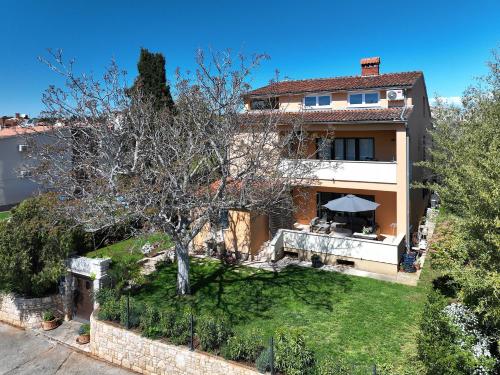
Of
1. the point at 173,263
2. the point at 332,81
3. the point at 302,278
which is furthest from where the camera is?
the point at 332,81

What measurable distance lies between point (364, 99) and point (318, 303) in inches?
540

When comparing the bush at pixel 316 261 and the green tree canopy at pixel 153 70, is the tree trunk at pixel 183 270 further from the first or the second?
the green tree canopy at pixel 153 70

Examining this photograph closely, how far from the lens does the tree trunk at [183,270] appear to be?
50.2ft

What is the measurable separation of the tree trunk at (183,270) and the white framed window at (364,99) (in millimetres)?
14403

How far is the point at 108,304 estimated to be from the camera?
45.3ft

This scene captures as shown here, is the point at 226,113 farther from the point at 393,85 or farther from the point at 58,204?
the point at 393,85

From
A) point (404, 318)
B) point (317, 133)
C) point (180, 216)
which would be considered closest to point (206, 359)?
point (180, 216)

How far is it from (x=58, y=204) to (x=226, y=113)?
8559 millimetres

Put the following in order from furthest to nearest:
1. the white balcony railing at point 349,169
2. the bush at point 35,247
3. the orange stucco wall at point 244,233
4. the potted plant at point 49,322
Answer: the orange stucco wall at point 244,233 → the white balcony railing at point 349,169 → the potted plant at point 49,322 → the bush at point 35,247

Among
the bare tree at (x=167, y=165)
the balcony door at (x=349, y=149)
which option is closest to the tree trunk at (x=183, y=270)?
the bare tree at (x=167, y=165)

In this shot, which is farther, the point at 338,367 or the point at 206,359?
the point at 206,359

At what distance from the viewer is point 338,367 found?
9070mm

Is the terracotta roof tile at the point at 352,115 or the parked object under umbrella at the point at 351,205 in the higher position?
the terracotta roof tile at the point at 352,115

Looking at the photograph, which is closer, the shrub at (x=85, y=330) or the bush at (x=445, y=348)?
the bush at (x=445, y=348)
